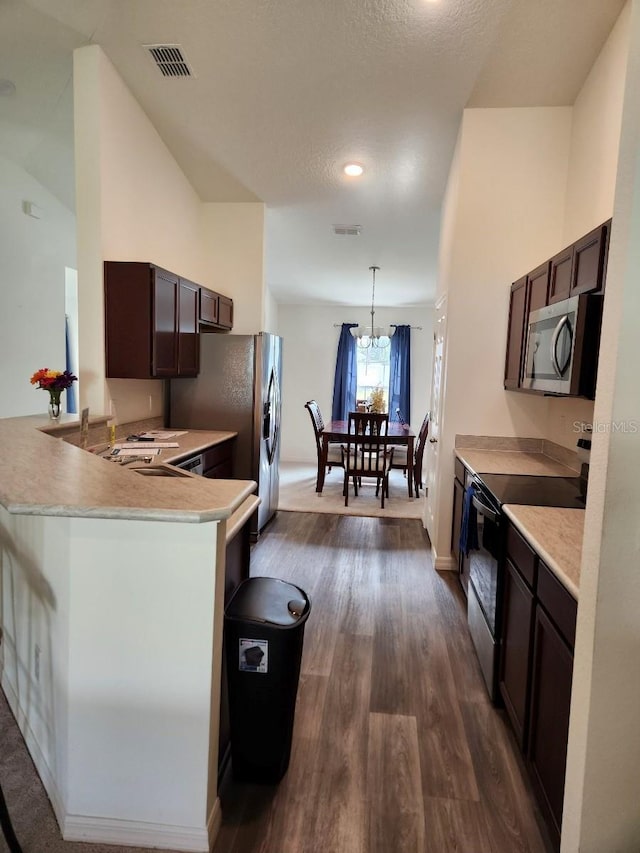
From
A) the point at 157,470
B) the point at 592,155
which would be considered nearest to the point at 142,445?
the point at 157,470

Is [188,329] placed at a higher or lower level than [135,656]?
higher

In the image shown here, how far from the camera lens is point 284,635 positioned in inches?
57.7

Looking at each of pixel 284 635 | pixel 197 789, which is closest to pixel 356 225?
pixel 284 635

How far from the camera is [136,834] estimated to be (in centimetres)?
134

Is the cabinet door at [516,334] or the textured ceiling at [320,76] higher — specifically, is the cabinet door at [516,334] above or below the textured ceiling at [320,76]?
below

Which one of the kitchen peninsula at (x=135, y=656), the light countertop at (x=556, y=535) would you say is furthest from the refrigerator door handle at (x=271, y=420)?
the kitchen peninsula at (x=135, y=656)

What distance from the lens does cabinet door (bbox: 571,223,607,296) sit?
192cm

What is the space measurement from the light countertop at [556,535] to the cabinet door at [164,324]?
2342mm

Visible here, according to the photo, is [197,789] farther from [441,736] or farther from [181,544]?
[441,736]

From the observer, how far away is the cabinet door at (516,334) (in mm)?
2910

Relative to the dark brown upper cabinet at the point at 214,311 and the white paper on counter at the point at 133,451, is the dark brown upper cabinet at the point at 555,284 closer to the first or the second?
the white paper on counter at the point at 133,451

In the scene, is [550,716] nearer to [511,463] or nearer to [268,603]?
[268,603]

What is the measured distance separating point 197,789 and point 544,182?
374 cm

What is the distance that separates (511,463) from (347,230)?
10.8 feet
